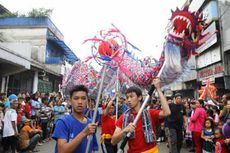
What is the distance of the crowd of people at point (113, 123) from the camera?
3.03m

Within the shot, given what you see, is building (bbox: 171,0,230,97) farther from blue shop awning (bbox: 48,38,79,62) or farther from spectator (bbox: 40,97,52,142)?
blue shop awning (bbox: 48,38,79,62)

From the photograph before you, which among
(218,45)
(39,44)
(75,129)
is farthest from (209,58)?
(75,129)

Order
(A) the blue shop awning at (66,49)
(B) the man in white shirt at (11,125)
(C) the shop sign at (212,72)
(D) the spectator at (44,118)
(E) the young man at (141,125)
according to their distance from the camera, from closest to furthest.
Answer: (E) the young man at (141,125) < (B) the man in white shirt at (11,125) < (D) the spectator at (44,118) < (C) the shop sign at (212,72) < (A) the blue shop awning at (66,49)

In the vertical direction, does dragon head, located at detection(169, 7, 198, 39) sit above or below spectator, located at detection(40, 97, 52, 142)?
above

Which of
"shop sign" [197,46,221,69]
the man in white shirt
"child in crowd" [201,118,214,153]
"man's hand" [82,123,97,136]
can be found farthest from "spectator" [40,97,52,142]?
"shop sign" [197,46,221,69]

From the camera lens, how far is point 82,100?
3082 millimetres

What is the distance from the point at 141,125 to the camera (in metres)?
3.77

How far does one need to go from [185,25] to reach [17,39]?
25.2 m

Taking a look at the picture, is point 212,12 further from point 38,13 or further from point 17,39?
point 17,39

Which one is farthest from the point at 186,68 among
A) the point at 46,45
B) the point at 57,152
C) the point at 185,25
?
the point at 46,45

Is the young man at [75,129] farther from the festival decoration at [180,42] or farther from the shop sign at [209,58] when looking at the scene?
the shop sign at [209,58]

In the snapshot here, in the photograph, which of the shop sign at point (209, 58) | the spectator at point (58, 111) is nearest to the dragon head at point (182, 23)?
the spectator at point (58, 111)

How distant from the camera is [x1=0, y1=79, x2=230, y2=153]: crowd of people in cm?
303

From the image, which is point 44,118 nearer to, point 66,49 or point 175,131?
point 175,131
